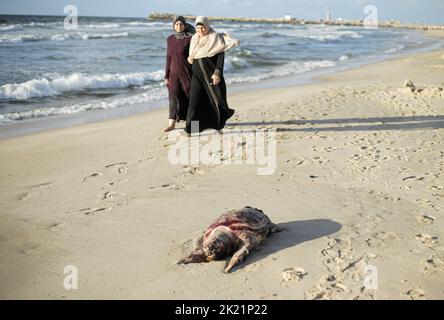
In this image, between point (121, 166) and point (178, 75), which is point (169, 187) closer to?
point (121, 166)

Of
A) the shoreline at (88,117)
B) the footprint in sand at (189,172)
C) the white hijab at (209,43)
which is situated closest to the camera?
the footprint in sand at (189,172)

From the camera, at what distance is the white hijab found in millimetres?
5883

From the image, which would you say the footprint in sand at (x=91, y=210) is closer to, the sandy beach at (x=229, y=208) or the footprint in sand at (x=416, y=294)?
the sandy beach at (x=229, y=208)

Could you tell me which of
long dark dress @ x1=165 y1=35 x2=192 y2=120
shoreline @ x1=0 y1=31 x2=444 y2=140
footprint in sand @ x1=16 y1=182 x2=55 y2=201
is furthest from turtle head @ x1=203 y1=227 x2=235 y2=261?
shoreline @ x1=0 y1=31 x2=444 y2=140

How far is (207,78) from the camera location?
6.12 meters

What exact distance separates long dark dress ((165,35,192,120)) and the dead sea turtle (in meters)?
3.36

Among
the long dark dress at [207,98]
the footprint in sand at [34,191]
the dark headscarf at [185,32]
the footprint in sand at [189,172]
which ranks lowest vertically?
the footprint in sand at [34,191]

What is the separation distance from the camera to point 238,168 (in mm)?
5246

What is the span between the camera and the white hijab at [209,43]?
588 centimetres

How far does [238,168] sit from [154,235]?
1820 millimetres

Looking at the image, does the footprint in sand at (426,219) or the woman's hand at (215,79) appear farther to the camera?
the woman's hand at (215,79)

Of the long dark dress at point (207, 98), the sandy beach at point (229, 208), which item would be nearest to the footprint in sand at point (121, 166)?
the sandy beach at point (229, 208)

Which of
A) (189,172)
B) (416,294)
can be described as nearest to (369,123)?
(189,172)
